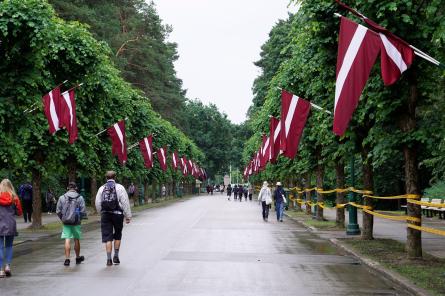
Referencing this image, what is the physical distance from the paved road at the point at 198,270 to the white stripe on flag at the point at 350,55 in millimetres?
3419

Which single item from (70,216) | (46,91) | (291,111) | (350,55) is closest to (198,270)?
(70,216)

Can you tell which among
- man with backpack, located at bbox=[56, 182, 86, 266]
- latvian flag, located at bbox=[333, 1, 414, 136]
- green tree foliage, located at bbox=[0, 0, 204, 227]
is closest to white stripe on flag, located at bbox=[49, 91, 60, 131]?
green tree foliage, located at bbox=[0, 0, 204, 227]

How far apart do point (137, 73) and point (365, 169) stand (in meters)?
56.6

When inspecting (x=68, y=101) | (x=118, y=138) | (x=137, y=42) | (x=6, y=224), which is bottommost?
(x=6, y=224)

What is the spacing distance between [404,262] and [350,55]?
489 cm

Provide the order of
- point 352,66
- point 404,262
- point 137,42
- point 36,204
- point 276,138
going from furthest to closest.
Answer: point 137,42 → point 276,138 → point 36,204 → point 404,262 → point 352,66

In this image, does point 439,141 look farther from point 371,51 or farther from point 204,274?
point 204,274

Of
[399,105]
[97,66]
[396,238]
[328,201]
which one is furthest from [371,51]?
[328,201]

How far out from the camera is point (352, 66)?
12.5m

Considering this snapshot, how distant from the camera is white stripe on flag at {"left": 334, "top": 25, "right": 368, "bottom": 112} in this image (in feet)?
40.7

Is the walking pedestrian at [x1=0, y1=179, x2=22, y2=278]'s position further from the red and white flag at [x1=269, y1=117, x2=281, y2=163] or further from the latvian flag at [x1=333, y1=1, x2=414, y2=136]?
the red and white flag at [x1=269, y1=117, x2=281, y2=163]

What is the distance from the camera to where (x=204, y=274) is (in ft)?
44.3

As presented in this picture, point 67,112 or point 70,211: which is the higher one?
point 67,112

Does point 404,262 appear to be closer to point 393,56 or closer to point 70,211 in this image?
point 393,56
